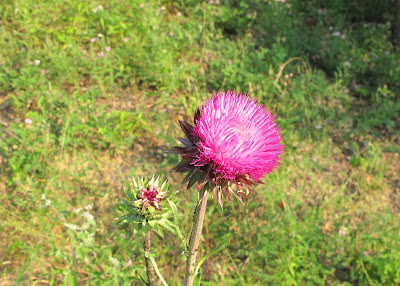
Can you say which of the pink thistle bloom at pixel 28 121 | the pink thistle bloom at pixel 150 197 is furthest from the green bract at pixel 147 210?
the pink thistle bloom at pixel 28 121

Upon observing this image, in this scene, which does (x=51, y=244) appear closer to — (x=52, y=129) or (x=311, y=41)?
(x=52, y=129)

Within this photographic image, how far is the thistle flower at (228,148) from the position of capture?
1.70 metres

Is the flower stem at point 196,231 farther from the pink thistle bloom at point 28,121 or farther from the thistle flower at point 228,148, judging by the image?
the pink thistle bloom at point 28,121

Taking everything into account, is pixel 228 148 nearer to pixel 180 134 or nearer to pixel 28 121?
pixel 180 134

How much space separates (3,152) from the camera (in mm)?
3754

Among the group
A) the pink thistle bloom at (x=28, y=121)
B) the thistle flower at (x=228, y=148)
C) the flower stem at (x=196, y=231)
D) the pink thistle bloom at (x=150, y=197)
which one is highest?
the pink thistle bloom at (x=28, y=121)

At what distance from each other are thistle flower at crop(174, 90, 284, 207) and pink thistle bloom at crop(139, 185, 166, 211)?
0.17 m

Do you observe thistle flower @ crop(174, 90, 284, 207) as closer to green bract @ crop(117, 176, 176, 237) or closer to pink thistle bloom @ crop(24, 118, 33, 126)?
green bract @ crop(117, 176, 176, 237)

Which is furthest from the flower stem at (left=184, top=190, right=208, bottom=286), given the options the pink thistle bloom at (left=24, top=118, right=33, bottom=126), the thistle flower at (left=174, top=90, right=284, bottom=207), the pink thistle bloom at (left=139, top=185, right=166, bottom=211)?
the pink thistle bloom at (left=24, top=118, right=33, bottom=126)

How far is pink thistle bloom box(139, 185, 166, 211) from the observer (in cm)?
173

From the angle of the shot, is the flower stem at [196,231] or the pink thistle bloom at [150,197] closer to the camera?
the flower stem at [196,231]

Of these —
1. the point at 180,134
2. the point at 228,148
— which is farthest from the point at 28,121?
the point at 228,148

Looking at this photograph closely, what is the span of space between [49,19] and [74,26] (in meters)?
0.39

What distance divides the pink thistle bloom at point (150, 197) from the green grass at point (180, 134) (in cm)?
82
